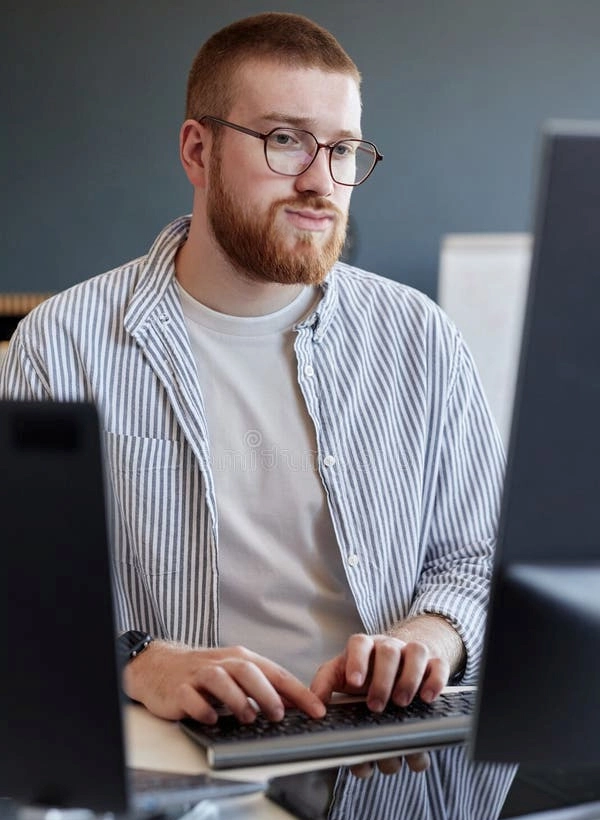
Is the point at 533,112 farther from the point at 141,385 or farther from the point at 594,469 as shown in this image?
the point at 594,469

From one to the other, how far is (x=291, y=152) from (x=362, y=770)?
902mm

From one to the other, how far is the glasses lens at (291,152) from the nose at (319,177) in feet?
0.05

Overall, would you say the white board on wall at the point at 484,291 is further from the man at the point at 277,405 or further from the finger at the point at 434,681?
the finger at the point at 434,681

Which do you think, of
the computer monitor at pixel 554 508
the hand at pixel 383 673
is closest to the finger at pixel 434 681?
the hand at pixel 383 673

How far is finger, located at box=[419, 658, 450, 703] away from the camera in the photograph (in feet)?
3.57

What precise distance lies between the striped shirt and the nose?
0.51ft

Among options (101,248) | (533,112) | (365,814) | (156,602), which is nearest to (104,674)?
(365,814)

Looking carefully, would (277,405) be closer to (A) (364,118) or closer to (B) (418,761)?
(B) (418,761)

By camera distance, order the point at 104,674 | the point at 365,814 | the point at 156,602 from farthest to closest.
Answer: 1. the point at 156,602
2. the point at 365,814
3. the point at 104,674

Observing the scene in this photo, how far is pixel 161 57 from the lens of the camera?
3611 mm

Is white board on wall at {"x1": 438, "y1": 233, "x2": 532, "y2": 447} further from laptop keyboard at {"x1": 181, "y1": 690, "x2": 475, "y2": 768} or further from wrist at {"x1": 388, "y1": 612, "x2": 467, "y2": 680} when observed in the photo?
laptop keyboard at {"x1": 181, "y1": 690, "x2": 475, "y2": 768}

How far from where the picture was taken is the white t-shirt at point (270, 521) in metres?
1.49

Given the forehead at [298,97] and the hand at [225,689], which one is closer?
the hand at [225,689]

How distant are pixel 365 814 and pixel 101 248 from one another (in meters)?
3.00
